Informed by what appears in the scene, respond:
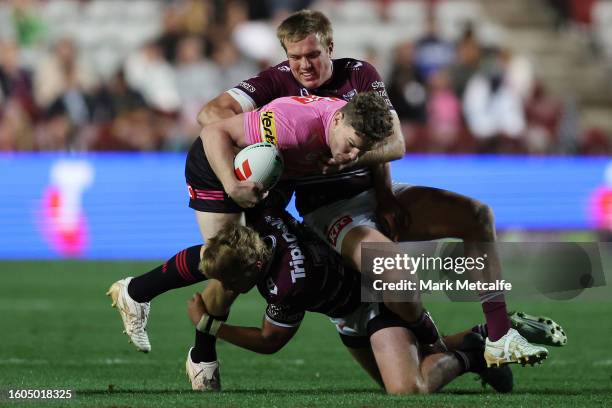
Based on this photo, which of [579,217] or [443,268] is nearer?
[443,268]

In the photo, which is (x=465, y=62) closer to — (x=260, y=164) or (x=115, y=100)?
(x=115, y=100)

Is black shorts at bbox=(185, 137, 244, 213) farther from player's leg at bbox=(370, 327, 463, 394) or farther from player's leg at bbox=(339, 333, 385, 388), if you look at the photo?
player's leg at bbox=(370, 327, 463, 394)

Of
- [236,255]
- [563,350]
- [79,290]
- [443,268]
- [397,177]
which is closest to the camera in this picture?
[236,255]

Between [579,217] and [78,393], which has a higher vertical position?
[78,393]

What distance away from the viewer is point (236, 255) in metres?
6.23

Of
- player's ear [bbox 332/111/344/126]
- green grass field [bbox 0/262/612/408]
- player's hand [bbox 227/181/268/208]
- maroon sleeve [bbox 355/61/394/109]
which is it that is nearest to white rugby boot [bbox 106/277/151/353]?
green grass field [bbox 0/262/612/408]

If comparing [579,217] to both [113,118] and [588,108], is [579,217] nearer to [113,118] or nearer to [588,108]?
[588,108]

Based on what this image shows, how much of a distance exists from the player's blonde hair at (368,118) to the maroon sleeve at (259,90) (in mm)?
994

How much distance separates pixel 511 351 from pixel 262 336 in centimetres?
134

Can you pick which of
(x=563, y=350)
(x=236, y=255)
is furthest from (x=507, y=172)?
(x=236, y=255)

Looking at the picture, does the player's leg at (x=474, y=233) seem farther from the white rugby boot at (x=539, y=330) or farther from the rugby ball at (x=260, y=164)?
the rugby ball at (x=260, y=164)

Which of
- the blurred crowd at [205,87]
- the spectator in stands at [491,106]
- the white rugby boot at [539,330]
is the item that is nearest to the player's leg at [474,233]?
the white rugby boot at [539,330]

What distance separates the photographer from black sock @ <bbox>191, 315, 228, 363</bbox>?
22.4 ft

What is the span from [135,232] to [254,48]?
3816 millimetres
